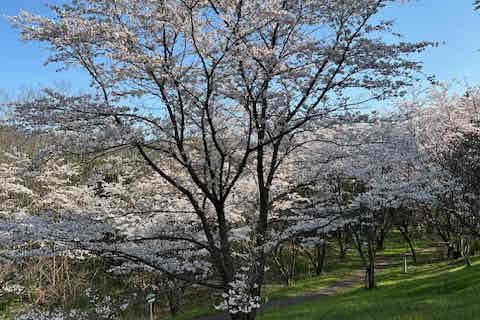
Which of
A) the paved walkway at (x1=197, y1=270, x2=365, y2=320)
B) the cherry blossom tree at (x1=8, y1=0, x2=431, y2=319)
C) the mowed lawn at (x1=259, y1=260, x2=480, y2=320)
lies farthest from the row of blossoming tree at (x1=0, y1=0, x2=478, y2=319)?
the paved walkway at (x1=197, y1=270, x2=365, y2=320)

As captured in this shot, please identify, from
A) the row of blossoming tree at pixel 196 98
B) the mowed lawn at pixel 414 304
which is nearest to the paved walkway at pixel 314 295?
the mowed lawn at pixel 414 304

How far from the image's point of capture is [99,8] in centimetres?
817

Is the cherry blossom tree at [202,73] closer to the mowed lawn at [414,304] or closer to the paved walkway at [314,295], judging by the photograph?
the mowed lawn at [414,304]

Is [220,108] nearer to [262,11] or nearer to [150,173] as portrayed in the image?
[262,11]

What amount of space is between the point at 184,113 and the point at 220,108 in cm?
102

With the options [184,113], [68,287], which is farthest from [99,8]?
[68,287]

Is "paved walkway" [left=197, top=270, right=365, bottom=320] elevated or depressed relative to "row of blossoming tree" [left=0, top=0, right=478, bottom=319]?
depressed

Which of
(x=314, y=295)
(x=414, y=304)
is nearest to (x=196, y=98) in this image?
(x=414, y=304)

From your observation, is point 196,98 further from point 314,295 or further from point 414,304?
point 314,295

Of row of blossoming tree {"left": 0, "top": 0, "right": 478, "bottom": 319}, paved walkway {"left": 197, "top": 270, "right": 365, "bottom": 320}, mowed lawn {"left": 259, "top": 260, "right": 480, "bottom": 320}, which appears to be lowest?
paved walkway {"left": 197, "top": 270, "right": 365, "bottom": 320}

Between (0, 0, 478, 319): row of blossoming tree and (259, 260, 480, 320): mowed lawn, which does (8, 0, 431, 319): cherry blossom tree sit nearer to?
(0, 0, 478, 319): row of blossoming tree

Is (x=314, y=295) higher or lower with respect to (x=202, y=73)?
lower

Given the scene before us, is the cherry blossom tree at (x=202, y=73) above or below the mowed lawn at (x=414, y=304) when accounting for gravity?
above

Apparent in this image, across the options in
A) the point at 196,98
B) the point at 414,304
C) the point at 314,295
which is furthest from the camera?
the point at 314,295
